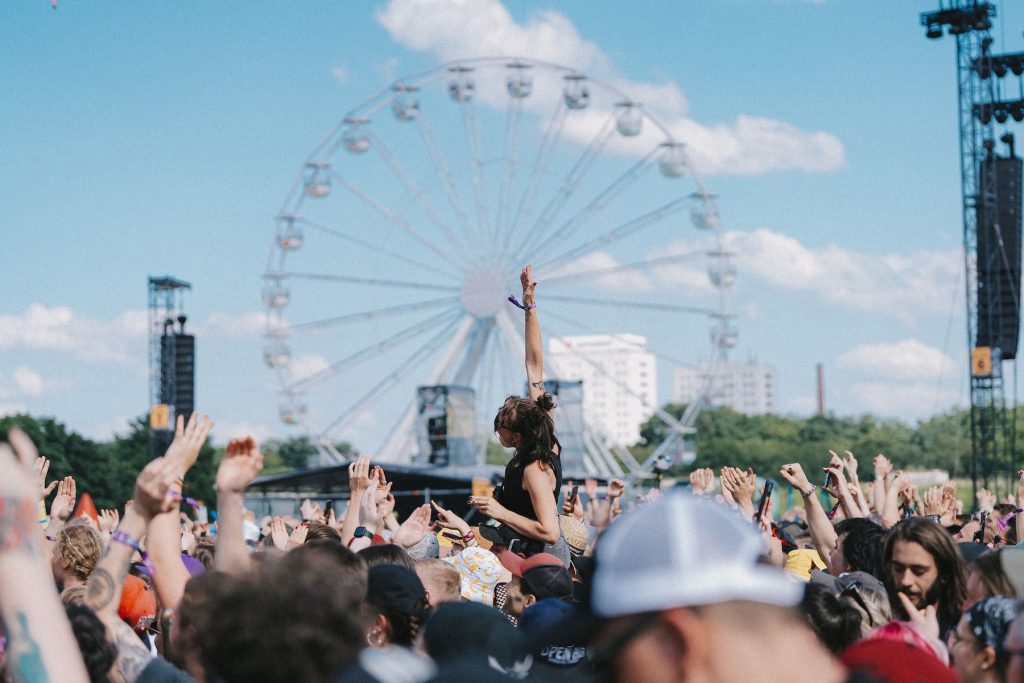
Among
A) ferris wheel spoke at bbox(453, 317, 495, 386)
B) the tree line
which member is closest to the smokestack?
the tree line

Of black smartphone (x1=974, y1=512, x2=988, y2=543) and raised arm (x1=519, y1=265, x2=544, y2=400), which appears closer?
raised arm (x1=519, y1=265, x2=544, y2=400)

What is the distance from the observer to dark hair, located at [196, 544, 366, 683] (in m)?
2.02

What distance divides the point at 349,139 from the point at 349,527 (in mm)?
32115

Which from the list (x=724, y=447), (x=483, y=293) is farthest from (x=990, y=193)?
(x=724, y=447)

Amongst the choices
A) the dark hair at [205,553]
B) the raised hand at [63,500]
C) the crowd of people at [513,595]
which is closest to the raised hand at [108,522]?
the raised hand at [63,500]

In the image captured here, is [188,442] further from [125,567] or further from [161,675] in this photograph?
[161,675]

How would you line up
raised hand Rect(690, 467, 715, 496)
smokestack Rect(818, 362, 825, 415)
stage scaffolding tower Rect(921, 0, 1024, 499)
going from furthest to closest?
smokestack Rect(818, 362, 825, 415) < stage scaffolding tower Rect(921, 0, 1024, 499) < raised hand Rect(690, 467, 715, 496)

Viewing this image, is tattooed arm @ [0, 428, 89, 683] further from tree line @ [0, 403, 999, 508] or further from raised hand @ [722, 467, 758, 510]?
tree line @ [0, 403, 999, 508]

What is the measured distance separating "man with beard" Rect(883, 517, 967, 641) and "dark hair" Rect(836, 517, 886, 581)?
72 centimetres

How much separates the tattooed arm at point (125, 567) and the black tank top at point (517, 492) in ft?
6.49

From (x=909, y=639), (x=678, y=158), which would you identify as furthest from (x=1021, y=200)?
(x=909, y=639)

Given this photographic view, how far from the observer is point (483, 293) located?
3478cm

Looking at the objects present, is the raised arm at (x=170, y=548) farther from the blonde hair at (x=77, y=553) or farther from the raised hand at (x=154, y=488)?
the blonde hair at (x=77, y=553)

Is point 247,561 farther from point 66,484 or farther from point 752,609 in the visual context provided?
point 66,484
